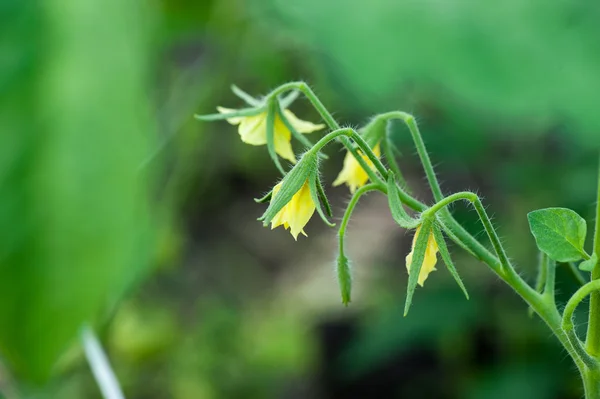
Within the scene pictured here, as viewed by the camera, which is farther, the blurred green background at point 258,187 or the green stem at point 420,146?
the blurred green background at point 258,187

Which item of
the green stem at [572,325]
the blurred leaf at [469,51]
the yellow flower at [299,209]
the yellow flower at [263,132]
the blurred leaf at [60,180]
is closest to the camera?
the green stem at [572,325]

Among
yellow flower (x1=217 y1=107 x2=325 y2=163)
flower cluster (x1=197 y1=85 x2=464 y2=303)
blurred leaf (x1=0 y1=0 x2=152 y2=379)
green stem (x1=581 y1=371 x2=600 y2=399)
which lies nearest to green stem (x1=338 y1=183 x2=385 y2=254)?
flower cluster (x1=197 y1=85 x2=464 y2=303)

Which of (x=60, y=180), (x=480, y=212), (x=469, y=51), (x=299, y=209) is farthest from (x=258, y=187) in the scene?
(x=480, y=212)

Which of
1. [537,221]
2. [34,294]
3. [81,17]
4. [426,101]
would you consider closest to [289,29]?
[426,101]

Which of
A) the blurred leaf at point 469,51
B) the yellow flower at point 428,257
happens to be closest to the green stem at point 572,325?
the yellow flower at point 428,257

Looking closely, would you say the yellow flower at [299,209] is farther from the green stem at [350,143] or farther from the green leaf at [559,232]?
the green leaf at [559,232]

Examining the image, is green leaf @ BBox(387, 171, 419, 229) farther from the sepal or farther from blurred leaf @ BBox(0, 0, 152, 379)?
blurred leaf @ BBox(0, 0, 152, 379)
